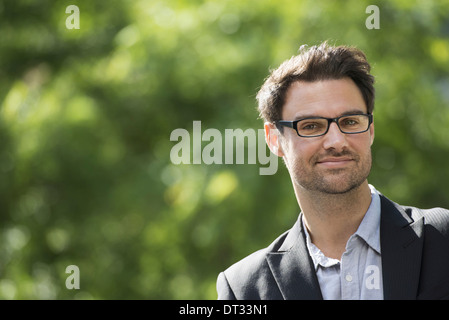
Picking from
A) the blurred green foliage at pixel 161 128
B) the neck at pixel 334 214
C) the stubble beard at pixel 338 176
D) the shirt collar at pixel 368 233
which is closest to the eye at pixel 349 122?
the stubble beard at pixel 338 176

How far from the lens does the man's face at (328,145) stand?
8.34 feet

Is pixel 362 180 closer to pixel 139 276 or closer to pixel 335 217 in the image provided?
pixel 335 217

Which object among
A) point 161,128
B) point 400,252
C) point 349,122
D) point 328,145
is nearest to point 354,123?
point 349,122

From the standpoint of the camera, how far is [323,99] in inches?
102

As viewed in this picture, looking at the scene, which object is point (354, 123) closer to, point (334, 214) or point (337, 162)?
point (337, 162)

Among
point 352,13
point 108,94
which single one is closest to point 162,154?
point 108,94

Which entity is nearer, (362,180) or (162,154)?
(362,180)

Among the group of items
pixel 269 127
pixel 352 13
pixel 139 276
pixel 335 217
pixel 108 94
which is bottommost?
pixel 139 276

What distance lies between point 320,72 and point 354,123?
0.23m

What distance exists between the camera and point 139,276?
26.7 ft

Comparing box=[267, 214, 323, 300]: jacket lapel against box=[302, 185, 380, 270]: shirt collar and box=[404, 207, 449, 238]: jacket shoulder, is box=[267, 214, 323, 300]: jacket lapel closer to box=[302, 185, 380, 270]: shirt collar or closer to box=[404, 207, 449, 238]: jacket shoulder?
box=[302, 185, 380, 270]: shirt collar

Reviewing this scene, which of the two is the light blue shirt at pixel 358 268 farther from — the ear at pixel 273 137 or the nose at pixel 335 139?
the ear at pixel 273 137
